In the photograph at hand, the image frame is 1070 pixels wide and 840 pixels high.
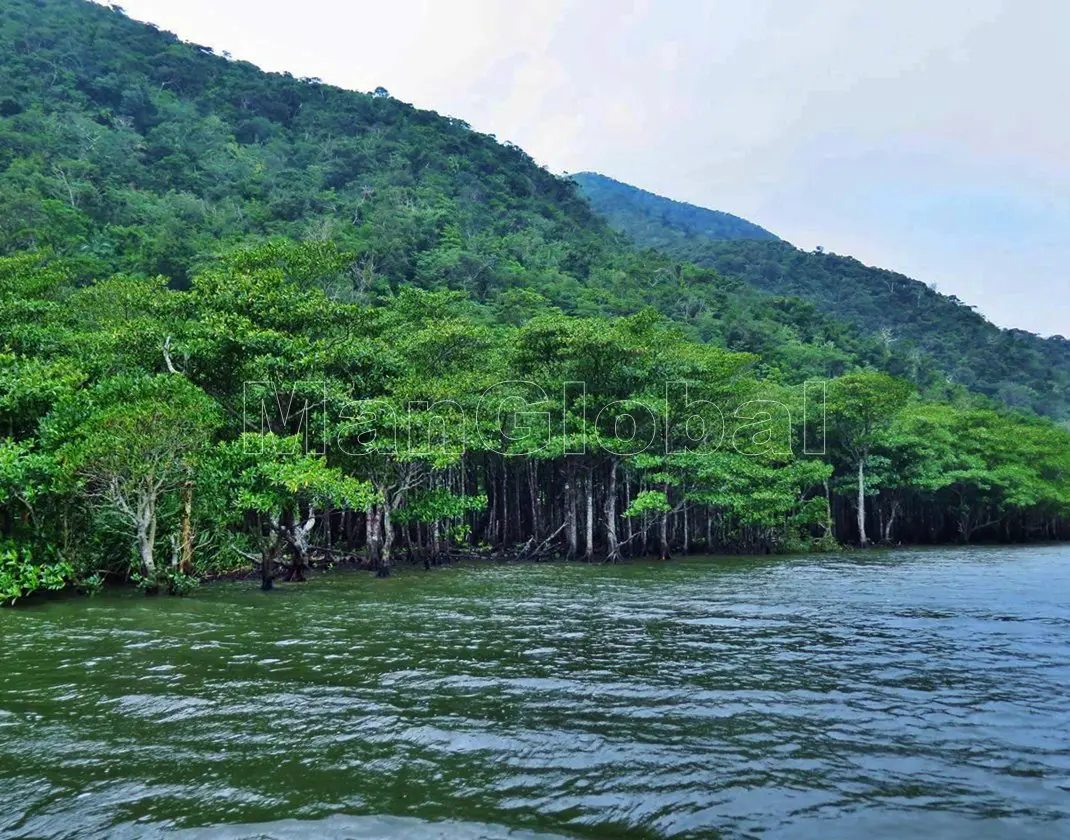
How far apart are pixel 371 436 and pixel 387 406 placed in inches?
45.5

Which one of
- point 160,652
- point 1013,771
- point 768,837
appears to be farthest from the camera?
point 160,652

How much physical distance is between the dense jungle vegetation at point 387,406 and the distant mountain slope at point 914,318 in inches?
566

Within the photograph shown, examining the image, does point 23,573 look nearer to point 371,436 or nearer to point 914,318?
point 371,436

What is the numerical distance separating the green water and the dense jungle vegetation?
4.03 m

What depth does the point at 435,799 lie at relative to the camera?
500cm

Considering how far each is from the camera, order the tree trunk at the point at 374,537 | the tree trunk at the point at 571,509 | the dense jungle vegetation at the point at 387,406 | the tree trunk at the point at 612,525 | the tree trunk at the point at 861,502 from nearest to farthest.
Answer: the dense jungle vegetation at the point at 387,406, the tree trunk at the point at 374,537, the tree trunk at the point at 612,525, the tree trunk at the point at 571,509, the tree trunk at the point at 861,502

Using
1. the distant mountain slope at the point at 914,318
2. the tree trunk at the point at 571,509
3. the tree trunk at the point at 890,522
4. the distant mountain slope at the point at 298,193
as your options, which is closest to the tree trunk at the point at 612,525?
the tree trunk at the point at 571,509

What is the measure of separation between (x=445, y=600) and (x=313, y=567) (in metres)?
9.17

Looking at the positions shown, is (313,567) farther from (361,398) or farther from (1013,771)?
(1013,771)

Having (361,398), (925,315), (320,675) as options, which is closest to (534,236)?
(925,315)

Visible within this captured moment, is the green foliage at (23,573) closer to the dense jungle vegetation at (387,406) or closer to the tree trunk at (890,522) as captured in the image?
the dense jungle vegetation at (387,406)

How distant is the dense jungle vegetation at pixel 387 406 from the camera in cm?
1587

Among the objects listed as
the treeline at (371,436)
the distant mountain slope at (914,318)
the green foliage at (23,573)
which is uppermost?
the distant mountain slope at (914,318)

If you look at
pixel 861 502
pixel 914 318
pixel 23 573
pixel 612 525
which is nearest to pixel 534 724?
pixel 23 573
